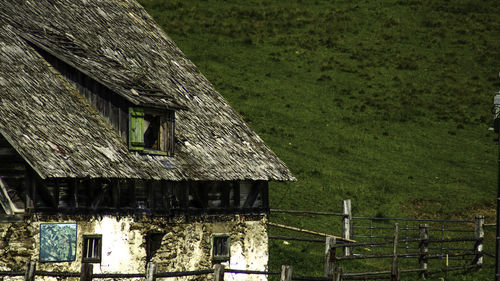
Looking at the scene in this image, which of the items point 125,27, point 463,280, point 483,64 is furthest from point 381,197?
point 483,64

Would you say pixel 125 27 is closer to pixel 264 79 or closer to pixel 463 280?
pixel 463 280

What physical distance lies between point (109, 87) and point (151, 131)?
1.72 metres

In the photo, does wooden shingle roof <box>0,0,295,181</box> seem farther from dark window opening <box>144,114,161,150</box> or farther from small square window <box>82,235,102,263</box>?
small square window <box>82,235,102,263</box>

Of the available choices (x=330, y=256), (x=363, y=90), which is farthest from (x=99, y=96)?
(x=363, y=90)

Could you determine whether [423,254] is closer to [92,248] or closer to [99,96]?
[92,248]

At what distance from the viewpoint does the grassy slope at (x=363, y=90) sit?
120 feet

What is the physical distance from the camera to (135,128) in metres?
19.5

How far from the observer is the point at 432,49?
54.0 metres

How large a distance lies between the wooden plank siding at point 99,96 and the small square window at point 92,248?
2488 millimetres

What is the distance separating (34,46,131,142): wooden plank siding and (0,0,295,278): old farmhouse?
0.09 ft

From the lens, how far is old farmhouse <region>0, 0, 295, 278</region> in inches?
674

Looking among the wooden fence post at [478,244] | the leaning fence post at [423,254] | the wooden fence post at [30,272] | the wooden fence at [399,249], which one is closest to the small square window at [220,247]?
the wooden fence at [399,249]

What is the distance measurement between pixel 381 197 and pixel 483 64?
Result: 2041 cm

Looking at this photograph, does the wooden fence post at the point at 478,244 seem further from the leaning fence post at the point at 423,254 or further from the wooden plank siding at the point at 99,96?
the wooden plank siding at the point at 99,96
